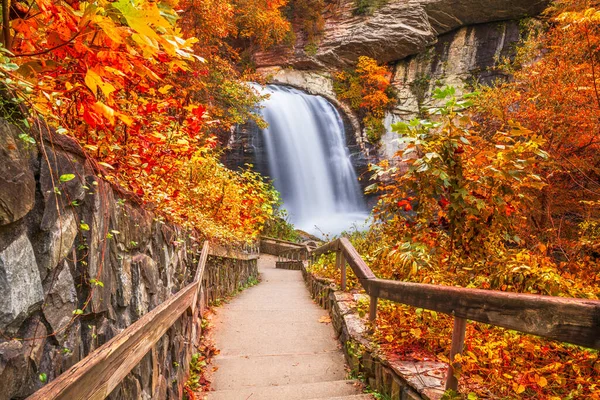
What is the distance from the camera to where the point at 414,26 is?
21750 millimetres

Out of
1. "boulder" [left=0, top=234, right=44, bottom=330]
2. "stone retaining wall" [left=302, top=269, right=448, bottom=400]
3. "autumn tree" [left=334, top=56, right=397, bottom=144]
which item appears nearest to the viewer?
"boulder" [left=0, top=234, right=44, bottom=330]

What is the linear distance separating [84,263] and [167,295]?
1638mm

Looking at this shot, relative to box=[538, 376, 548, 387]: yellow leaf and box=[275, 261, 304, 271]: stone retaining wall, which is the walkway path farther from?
box=[275, 261, 304, 271]: stone retaining wall

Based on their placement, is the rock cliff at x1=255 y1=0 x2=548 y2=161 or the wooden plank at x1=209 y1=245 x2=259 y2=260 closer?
the wooden plank at x1=209 y1=245 x2=259 y2=260

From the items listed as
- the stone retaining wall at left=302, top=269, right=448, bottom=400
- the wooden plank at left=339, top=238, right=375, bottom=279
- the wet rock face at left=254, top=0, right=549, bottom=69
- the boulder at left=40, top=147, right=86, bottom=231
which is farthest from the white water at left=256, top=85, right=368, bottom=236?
the boulder at left=40, top=147, right=86, bottom=231

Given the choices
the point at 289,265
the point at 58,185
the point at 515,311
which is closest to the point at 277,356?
the point at 515,311

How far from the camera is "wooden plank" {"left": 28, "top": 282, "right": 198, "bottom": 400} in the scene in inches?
43.8

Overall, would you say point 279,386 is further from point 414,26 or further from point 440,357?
point 414,26

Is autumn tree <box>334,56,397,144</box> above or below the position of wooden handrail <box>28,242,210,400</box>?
above

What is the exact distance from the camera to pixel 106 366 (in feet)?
4.63

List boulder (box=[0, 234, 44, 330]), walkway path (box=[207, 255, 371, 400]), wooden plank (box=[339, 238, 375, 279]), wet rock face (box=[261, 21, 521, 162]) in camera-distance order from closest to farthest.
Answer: boulder (box=[0, 234, 44, 330]) < walkway path (box=[207, 255, 371, 400]) < wooden plank (box=[339, 238, 375, 279]) < wet rock face (box=[261, 21, 521, 162])

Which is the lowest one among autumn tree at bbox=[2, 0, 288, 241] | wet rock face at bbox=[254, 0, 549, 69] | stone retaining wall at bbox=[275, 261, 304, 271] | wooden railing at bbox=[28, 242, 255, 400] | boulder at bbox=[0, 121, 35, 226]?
stone retaining wall at bbox=[275, 261, 304, 271]

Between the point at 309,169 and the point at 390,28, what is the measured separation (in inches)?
414

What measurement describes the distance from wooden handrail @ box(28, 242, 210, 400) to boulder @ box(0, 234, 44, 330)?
25cm
